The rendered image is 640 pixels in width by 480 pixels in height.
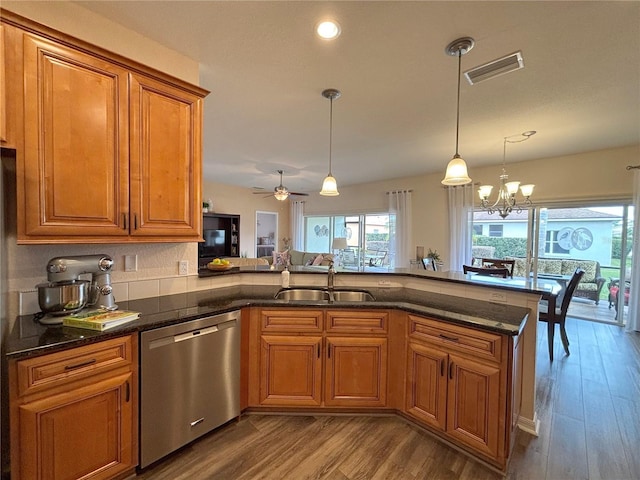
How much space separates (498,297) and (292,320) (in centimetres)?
157

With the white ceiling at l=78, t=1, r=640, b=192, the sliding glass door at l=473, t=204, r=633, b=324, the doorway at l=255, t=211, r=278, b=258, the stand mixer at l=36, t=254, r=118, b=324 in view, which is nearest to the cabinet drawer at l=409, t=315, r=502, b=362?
the white ceiling at l=78, t=1, r=640, b=192

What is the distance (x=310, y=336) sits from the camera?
2146 mm

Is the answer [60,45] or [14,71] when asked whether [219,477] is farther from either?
[60,45]

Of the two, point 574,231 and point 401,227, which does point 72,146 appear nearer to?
point 401,227

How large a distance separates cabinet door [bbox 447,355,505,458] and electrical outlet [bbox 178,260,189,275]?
2072 millimetres

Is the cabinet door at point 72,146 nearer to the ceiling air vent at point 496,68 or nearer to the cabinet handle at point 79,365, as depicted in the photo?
the cabinet handle at point 79,365

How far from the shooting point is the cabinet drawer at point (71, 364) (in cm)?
123

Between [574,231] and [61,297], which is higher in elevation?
[574,231]

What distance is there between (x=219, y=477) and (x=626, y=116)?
16.1ft

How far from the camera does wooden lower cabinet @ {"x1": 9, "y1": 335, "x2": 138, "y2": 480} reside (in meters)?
1.23

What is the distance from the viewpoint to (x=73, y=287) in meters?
1.55

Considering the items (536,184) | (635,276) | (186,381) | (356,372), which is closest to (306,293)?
(356,372)

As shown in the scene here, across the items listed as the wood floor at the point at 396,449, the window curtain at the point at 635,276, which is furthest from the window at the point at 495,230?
the wood floor at the point at 396,449

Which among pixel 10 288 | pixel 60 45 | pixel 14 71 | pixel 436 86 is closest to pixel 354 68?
pixel 436 86
